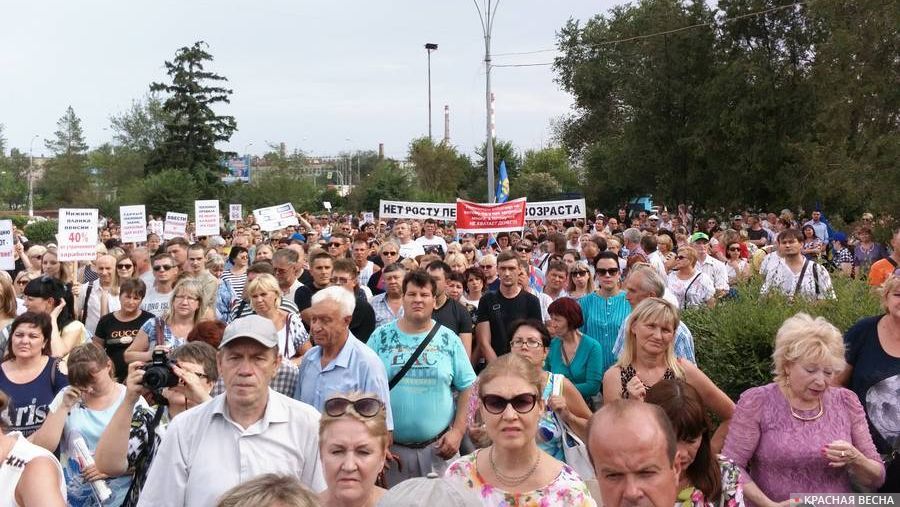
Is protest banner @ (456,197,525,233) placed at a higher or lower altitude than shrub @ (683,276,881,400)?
higher

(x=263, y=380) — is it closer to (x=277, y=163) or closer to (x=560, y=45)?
(x=560, y=45)

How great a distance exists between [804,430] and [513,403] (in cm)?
167

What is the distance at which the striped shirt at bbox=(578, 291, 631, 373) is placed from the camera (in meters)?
8.03

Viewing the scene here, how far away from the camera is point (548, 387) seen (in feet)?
18.9

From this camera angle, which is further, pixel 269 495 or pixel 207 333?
pixel 207 333

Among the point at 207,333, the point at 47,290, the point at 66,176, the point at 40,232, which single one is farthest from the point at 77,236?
the point at 66,176

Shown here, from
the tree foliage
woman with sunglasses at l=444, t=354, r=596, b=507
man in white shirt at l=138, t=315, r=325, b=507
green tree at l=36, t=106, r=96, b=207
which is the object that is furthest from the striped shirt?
green tree at l=36, t=106, r=96, b=207

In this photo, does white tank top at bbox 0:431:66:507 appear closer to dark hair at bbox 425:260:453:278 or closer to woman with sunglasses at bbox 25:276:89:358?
woman with sunglasses at bbox 25:276:89:358

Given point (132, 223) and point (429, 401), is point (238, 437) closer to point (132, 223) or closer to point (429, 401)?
point (429, 401)

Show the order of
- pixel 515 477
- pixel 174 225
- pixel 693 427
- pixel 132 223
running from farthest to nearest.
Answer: pixel 174 225 → pixel 132 223 → pixel 515 477 → pixel 693 427

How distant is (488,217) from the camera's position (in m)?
16.3

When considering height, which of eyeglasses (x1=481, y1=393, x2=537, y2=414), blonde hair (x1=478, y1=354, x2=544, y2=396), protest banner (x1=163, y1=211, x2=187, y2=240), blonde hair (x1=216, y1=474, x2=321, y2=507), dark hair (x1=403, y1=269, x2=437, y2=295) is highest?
protest banner (x1=163, y1=211, x2=187, y2=240)

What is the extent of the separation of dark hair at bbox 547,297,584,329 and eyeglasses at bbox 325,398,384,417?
11.0 feet

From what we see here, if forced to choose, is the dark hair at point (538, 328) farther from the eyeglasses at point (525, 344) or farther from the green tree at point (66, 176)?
the green tree at point (66, 176)
